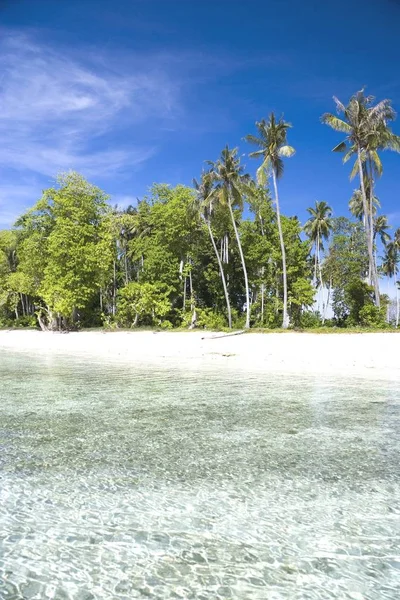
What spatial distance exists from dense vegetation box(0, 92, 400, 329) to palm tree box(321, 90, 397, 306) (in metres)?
1.49

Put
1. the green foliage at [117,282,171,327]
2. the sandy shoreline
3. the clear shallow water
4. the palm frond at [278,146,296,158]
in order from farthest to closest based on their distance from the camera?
Result: the green foliage at [117,282,171,327] < the palm frond at [278,146,296,158] < the sandy shoreline < the clear shallow water

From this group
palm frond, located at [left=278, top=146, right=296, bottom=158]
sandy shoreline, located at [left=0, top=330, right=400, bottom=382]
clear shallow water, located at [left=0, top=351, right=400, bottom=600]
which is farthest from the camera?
palm frond, located at [left=278, top=146, right=296, bottom=158]

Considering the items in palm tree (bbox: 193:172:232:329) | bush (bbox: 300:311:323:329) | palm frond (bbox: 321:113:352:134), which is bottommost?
bush (bbox: 300:311:323:329)

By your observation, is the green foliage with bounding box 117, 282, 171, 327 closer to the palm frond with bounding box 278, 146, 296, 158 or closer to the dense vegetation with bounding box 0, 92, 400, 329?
the dense vegetation with bounding box 0, 92, 400, 329

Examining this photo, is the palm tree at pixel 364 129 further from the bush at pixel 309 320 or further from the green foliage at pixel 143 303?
the green foliage at pixel 143 303

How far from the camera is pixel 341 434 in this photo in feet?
20.2

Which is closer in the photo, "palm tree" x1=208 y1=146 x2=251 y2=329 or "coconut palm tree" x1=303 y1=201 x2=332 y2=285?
"palm tree" x1=208 y1=146 x2=251 y2=329

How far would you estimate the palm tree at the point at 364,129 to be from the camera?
28.5m

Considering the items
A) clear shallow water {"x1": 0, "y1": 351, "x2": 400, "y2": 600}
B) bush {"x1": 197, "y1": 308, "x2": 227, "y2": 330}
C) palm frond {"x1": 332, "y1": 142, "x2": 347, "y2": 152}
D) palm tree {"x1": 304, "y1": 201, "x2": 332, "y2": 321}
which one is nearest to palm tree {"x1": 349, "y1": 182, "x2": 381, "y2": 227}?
palm tree {"x1": 304, "y1": 201, "x2": 332, "y2": 321}

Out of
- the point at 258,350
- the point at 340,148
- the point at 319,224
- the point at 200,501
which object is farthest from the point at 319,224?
the point at 200,501

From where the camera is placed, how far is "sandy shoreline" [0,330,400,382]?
47.7 ft

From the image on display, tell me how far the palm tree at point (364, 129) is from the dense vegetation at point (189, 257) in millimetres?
1486

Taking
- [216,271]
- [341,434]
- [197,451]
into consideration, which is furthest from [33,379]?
[216,271]

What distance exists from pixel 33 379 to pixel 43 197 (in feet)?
99.3
